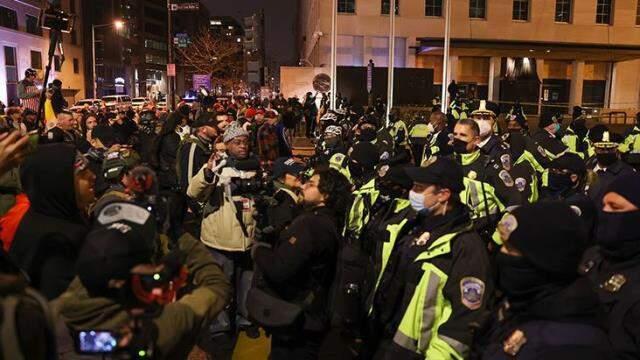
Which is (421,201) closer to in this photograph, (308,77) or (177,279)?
(177,279)

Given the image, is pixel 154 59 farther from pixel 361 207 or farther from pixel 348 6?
pixel 361 207

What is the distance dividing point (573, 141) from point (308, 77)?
26397 mm

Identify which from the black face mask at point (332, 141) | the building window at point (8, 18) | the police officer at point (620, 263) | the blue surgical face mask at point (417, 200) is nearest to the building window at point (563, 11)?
the black face mask at point (332, 141)

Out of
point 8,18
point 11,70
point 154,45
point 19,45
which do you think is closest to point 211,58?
point 19,45

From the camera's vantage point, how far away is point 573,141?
10969 mm

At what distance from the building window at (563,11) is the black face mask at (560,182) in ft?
149

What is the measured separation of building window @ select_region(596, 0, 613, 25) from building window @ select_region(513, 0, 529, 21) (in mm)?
6104

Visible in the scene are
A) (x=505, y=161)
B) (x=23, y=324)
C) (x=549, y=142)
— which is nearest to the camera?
(x=23, y=324)

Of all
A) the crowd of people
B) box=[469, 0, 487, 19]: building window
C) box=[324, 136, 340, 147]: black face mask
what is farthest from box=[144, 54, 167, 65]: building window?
the crowd of people

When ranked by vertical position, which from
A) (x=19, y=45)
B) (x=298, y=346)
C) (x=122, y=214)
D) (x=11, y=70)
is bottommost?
(x=298, y=346)

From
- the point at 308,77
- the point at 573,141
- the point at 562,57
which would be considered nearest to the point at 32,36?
the point at 308,77

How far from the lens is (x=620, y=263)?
292 centimetres

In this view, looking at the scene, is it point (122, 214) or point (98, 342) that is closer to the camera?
point (98, 342)

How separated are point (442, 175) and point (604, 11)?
165ft
